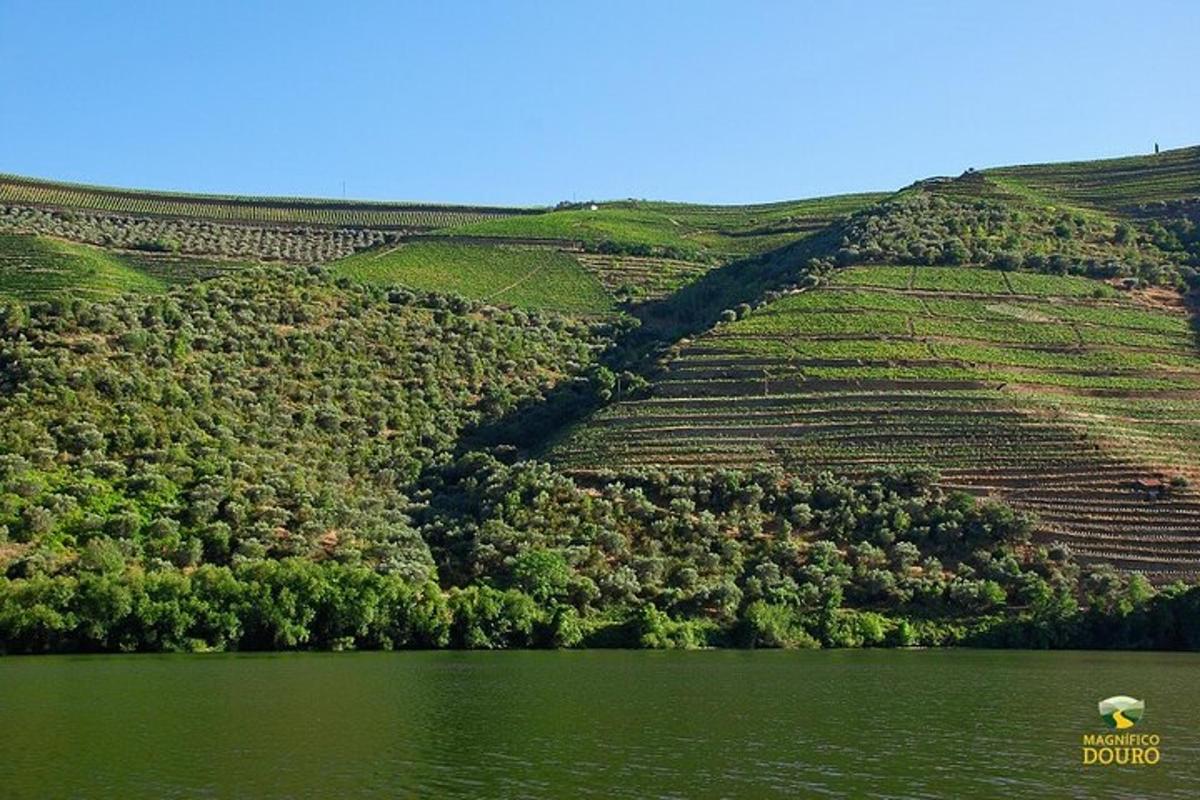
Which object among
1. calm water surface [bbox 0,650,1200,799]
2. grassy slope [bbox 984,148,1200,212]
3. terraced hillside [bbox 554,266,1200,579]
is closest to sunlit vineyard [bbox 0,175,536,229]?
grassy slope [bbox 984,148,1200,212]

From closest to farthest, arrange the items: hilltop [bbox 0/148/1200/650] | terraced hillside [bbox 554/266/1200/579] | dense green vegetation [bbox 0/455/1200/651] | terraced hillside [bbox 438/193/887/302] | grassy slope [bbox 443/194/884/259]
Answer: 1. dense green vegetation [bbox 0/455/1200/651]
2. hilltop [bbox 0/148/1200/650]
3. terraced hillside [bbox 554/266/1200/579]
4. terraced hillside [bbox 438/193/887/302]
5. grassy slope [bbox 443/194/884/259]

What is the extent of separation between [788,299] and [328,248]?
71188mm

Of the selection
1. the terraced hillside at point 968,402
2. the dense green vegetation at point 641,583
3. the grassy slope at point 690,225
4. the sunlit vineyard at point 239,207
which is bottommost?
the dense green vegetation at point 641,583

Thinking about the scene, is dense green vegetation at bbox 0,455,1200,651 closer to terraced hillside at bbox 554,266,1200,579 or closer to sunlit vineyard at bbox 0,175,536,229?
terraced hillside at bbox 554,266,1200,579

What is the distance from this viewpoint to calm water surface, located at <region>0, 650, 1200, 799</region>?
33.7 m

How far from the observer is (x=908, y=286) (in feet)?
390

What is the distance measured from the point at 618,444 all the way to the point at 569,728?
52.7m

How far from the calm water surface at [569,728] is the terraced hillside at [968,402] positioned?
2567 cm

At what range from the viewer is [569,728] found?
42.7 metres

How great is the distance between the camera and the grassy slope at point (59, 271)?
11112 centimetres

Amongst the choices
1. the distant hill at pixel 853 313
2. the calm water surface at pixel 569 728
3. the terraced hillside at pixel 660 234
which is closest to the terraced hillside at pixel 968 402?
the distant hill at pixel 853 313

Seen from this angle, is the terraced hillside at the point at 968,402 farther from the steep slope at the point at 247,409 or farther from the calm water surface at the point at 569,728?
the calm water surface at the point at 569,728

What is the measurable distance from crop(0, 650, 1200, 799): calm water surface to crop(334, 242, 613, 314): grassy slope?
7326 cm

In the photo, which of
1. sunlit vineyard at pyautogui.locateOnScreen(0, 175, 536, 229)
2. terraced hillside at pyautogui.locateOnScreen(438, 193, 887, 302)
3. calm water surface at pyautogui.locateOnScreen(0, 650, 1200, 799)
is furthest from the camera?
sunlit vineyard at pyautogui.locateOnScreen(0, 175, 536, 229)
